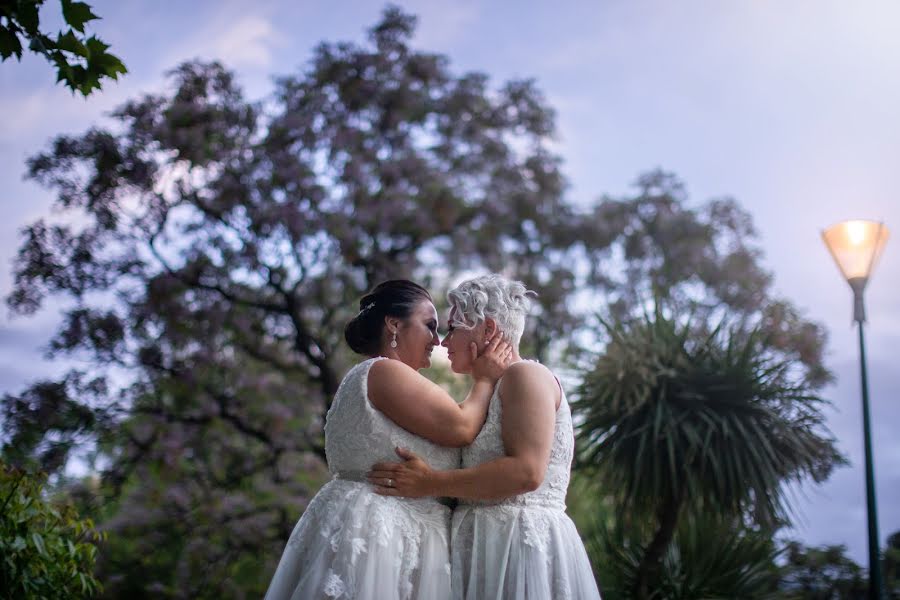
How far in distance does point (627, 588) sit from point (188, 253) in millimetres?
7737

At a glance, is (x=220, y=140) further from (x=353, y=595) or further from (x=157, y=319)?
(x=353, y=595)

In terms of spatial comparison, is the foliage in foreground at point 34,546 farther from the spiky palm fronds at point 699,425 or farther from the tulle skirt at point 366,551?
the spiky palm fronds at point 699,425

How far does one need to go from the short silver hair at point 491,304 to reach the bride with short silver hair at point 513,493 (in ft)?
0.79

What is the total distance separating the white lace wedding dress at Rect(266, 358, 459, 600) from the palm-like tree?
213 inches

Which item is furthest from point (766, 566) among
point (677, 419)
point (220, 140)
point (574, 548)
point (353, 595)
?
point (220, 140)

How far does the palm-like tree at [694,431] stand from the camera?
8562 mm

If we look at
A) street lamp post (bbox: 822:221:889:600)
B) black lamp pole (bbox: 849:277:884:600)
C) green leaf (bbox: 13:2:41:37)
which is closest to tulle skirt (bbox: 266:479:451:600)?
green leaf (bbox: 13:2:41:37)

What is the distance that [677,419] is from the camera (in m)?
8.70

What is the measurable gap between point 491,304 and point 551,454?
0.69 m

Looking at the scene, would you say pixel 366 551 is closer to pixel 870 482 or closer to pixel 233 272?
pixel 870 482

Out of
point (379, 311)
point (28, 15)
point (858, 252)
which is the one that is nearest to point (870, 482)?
point (858, 252)

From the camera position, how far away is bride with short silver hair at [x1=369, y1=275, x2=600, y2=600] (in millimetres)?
3348

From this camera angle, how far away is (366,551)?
10.8 ft

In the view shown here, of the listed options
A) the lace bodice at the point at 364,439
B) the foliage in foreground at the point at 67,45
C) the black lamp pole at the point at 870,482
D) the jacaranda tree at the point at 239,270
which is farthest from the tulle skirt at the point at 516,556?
the jacaranda tree at the point at 239,270
